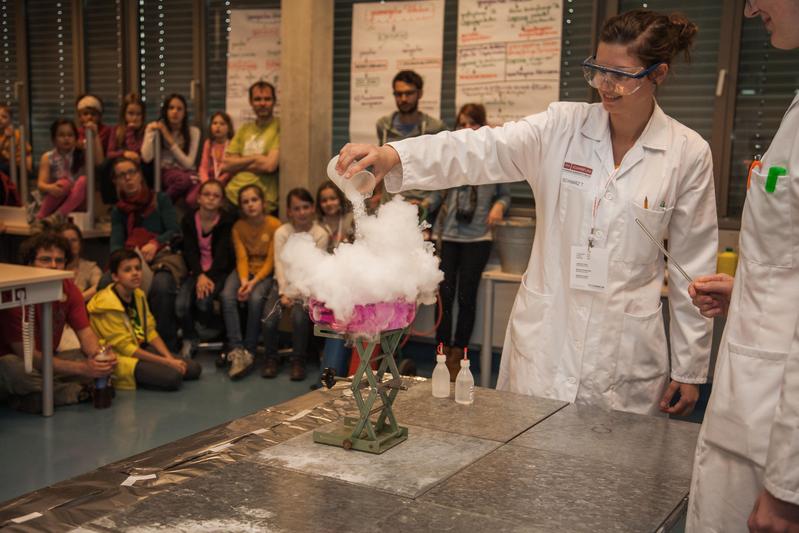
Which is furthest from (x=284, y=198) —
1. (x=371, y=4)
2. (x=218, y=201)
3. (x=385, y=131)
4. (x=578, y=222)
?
(x=578, y=222)

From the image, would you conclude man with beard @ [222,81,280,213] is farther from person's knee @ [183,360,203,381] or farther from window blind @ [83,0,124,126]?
window blind @ [83,0,124,126]

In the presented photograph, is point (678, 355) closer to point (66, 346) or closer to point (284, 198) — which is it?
point (66, 346)

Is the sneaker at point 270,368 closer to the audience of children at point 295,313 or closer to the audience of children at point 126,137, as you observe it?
the audience of children at point 295,313

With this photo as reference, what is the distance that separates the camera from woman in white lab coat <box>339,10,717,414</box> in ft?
7.11

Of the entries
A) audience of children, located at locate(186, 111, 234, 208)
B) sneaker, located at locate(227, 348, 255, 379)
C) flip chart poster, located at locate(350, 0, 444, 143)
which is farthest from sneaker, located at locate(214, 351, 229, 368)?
flip chart poster, located at locate(350, 0, 444, 143)

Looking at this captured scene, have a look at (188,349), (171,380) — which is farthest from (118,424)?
(188,349)

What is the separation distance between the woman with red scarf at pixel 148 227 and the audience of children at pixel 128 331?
25.9 inches

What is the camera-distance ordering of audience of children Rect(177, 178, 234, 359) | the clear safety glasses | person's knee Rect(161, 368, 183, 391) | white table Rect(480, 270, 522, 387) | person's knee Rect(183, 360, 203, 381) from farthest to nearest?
1. audience of children Rect(177, 178, 234, 359)
2. person's knee Rect(183, 360, 203, 381)
3. person's knee Rect(161, 368, 183, 391)
4. white table Rect(480, 270, 522, 387)
5. the clear safety glasses

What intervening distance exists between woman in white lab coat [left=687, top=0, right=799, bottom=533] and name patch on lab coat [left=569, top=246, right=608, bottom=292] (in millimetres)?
790

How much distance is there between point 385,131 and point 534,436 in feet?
12.8

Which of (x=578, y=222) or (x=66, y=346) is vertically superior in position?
(x=578, y=222)

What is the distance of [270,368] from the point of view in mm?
5152

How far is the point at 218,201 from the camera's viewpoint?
5.72m

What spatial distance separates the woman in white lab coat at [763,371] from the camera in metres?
1.21
